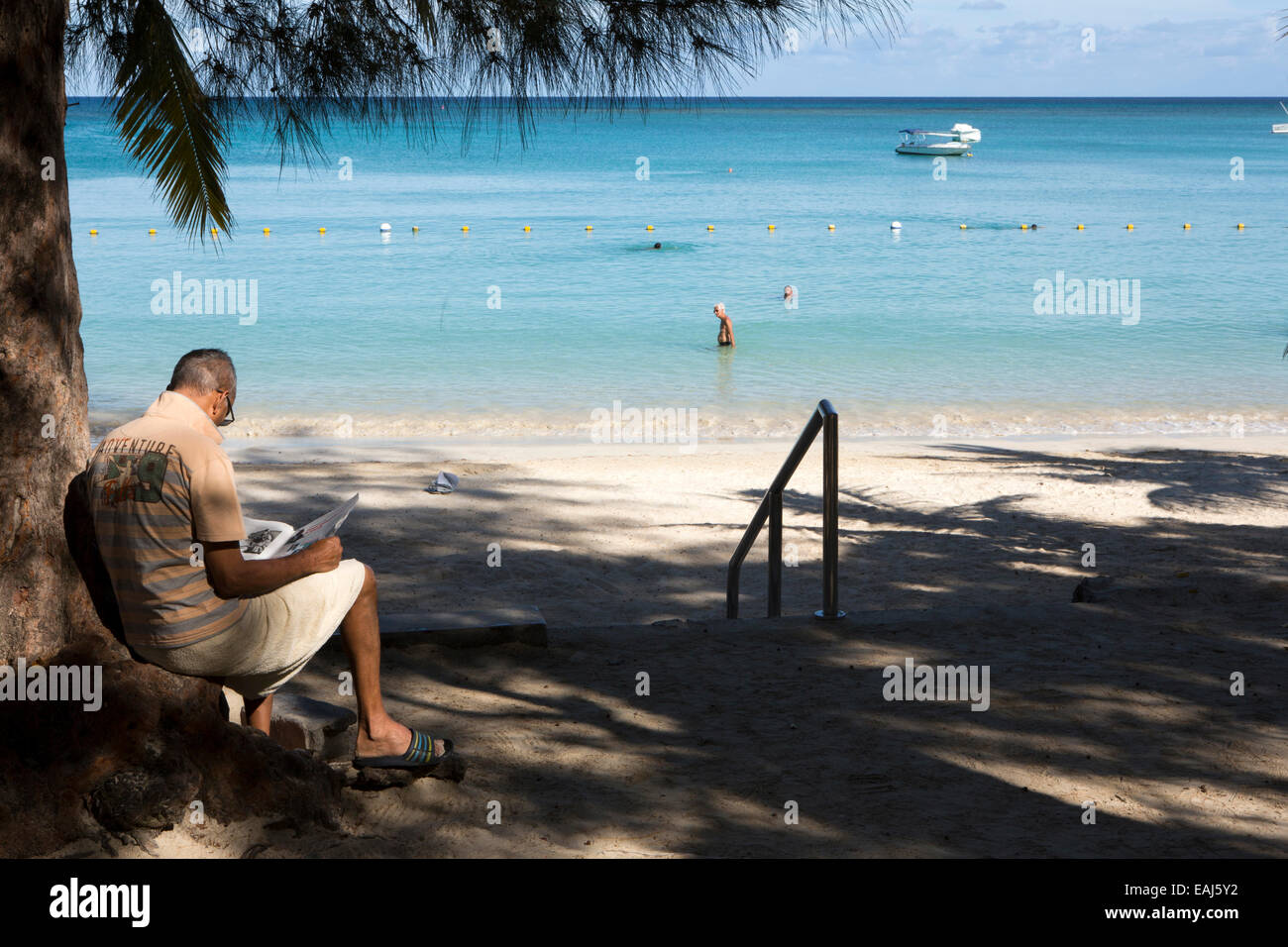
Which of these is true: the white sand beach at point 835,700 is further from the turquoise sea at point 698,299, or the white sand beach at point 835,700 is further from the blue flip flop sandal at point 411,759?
the turquoise sea at point 698,299

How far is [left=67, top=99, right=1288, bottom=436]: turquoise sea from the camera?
15.7 m

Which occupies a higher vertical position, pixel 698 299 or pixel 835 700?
pixel 698 299

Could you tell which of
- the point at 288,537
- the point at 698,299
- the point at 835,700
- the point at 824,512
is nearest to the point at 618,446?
the point at 824,512

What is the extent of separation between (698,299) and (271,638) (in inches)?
885

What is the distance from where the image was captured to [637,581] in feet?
23.3

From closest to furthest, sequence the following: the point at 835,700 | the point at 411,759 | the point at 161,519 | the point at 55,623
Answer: the point at 161,519 < the point at 55,623 < the point at 411,759 < the point at 835,700

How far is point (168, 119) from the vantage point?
4.64 meters

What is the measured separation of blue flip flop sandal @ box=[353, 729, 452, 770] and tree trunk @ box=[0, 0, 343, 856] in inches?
5.2

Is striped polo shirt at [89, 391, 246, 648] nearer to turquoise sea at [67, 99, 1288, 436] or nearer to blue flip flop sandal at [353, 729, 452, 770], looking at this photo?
blue flip flop sandal at [353, 729, 452, 770]

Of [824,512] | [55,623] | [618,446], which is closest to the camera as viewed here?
[55,623]

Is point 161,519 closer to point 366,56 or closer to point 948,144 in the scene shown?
point 366,56

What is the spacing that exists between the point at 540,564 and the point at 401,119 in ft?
11.4

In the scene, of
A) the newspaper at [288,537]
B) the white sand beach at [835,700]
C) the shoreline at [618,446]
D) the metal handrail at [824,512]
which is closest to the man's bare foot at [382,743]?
the white sand beach at [835,700]

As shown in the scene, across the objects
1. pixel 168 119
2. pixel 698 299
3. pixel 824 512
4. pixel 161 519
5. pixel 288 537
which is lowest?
pixel 824 512
